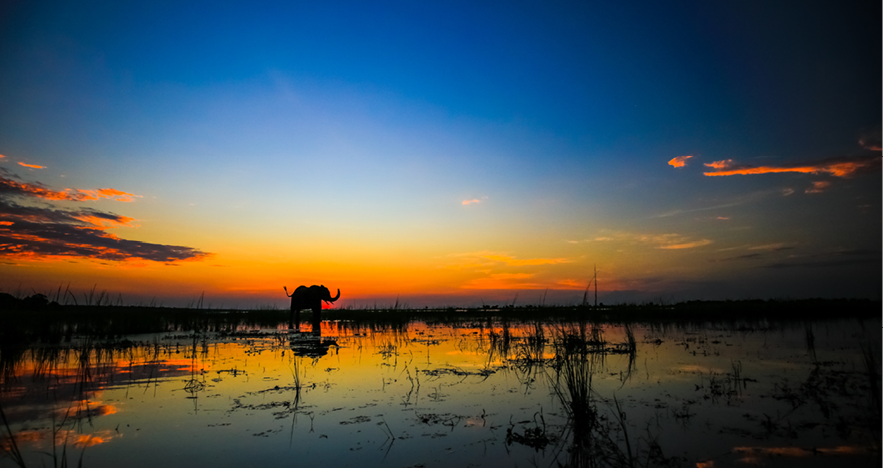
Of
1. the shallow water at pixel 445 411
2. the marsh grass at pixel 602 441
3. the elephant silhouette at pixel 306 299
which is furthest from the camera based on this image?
the elephant silhouette at pixel 306 299

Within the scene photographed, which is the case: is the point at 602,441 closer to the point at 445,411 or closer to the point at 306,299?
the point at 445,411

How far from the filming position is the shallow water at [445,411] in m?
4.14

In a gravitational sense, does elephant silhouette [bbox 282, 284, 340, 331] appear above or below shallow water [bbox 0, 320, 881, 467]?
above

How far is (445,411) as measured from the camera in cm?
561

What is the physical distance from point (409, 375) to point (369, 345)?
17.5 feet

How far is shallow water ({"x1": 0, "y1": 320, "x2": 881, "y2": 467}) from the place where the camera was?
4.14 meters

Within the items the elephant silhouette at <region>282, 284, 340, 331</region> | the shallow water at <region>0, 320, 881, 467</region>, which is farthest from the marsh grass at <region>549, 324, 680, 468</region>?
the elephant silhouette at <region>282, 284, 340, 331</region>

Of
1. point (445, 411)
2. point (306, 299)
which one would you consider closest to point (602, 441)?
point (445, 411)

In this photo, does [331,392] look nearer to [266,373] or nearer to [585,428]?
[266,373]

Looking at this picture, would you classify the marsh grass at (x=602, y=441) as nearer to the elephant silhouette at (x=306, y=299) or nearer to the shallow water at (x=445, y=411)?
the shallow water at (x=445, y=411)

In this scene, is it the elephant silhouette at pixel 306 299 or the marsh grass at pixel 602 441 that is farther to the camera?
the elephant silhouette at pixel 306 299

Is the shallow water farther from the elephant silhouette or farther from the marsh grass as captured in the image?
the elephant silhouette

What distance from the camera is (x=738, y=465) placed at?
3.84m

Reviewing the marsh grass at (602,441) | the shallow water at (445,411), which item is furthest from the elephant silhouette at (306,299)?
the marsh grass at (602,441)
